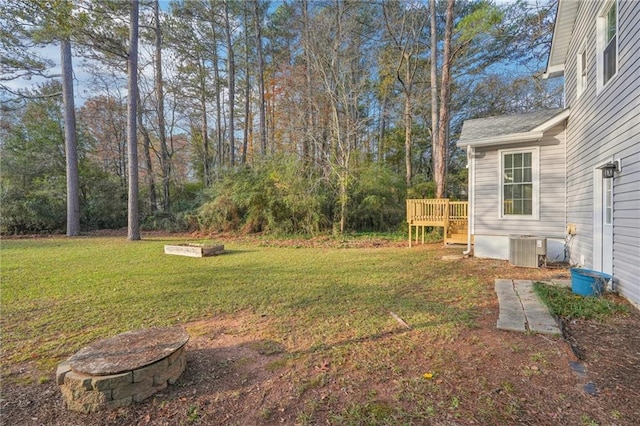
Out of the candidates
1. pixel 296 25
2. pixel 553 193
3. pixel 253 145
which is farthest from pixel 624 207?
pixel 253 145

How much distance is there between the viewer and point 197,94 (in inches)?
689

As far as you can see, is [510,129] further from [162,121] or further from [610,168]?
[162,121]

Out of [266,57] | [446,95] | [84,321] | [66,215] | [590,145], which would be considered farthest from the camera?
[266,57]

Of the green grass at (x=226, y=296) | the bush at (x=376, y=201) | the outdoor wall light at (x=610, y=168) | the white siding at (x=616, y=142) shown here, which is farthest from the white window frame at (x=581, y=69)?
the bush at (x=376, y=201)

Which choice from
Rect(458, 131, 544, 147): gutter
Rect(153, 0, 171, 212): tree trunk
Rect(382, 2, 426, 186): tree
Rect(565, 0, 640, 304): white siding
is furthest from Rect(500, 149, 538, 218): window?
Rect(153, 0, 171, 212): tree trunk

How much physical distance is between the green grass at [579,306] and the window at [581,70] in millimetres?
4111

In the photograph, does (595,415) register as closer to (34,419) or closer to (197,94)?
(34,419)

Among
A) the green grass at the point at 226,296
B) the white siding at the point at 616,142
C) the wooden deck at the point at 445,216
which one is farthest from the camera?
the wooden deck at the point at 445,216

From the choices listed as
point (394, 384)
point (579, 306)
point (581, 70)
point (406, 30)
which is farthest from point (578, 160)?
point (406, 30)

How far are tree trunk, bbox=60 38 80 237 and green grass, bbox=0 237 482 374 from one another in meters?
5.17

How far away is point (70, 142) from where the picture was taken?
12.0m

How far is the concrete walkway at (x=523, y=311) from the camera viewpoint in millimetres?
3109

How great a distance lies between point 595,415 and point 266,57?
18.9 m

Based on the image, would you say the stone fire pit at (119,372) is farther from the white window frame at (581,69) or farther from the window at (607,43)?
the white window frame at (581,69)
